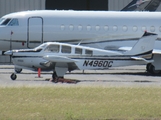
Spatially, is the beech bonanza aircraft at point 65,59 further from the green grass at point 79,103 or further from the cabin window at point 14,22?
the green grass at point 79,103

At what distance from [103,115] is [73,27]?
1714cm

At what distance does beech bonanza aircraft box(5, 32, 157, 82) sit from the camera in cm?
2377

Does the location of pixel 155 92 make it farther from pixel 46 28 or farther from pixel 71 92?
pixel 46 28

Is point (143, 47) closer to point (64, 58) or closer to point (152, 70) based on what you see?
point (152, 70)

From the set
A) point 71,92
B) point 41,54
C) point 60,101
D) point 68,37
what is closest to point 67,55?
point 41,54

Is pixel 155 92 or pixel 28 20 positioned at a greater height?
pixel 28 20

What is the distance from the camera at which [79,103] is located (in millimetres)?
14984

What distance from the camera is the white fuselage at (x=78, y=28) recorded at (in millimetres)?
29359

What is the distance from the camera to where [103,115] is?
514 inches

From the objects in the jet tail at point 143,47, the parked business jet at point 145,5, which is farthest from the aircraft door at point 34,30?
the parked business jet at point 145,5

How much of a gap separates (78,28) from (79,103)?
1526cm

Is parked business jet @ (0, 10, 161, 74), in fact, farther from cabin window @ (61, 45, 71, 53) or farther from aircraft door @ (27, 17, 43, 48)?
cabin window @ (61, 45, 71, 53)

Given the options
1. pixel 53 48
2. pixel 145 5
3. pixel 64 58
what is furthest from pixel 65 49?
pixel 145 5

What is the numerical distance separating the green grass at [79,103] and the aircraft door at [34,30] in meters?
11.3
